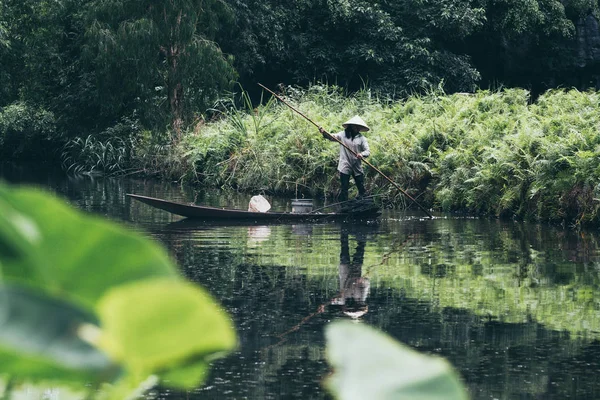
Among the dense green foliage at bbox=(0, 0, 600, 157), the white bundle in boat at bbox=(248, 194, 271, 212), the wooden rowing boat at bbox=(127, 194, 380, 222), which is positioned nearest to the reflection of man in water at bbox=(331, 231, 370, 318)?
the wooden rowing boat at bbox=(127, 194, 380, 222)

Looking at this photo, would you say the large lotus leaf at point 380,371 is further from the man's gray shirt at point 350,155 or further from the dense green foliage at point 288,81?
the man's gray shirt at point 350,155

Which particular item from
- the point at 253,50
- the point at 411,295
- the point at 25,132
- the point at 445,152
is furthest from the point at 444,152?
the point at 25,132

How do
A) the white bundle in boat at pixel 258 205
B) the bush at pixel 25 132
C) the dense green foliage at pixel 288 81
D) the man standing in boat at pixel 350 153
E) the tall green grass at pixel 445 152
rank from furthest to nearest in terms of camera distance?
the bush at pixel 25 132
the dense green foliage at pixel 288 81
the man standing in boat at pixel 350 153
the white bundle in boat at pixel 258 205
the tall green grass at pixel 445 152

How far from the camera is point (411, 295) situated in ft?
29.0

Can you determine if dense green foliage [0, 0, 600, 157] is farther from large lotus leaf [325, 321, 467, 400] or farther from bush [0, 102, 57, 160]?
large lotus leaf [325, 321, 467, 400]

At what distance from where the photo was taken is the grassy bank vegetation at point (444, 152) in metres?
14.8

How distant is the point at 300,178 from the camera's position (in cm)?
1981

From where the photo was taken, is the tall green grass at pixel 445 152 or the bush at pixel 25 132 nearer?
the tall green grass at pixel 445 152

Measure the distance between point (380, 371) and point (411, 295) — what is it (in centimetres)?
849

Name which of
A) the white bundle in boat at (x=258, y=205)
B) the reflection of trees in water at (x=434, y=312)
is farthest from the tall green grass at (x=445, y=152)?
the white bundle in boat at (x=258, y=205)

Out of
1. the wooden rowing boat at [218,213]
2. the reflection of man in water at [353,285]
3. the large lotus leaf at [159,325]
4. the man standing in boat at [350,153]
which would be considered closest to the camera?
the large lotus leaf at [159,325]

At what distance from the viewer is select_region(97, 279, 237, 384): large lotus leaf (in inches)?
16.1

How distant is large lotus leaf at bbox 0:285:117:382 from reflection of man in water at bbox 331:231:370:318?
747 centimetres

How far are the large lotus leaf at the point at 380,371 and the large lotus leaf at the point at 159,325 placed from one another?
2.0 inches
